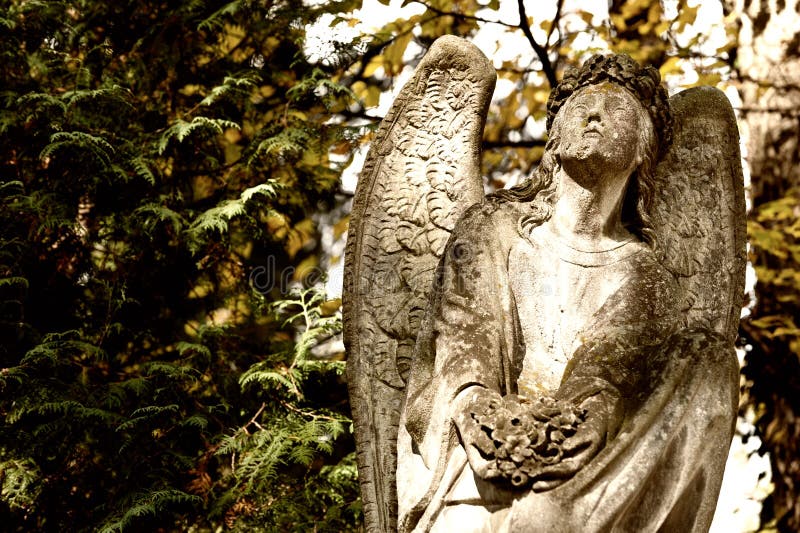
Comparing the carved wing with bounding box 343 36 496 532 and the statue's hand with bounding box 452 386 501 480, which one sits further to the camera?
the carved wing with bounding box 343 36 496 532

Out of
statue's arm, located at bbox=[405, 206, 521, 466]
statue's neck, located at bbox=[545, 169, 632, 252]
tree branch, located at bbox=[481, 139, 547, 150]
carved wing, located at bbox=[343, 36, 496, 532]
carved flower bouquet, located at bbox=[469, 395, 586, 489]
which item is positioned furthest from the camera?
tree branch, located at bbox=[481, 139, 547, 150]

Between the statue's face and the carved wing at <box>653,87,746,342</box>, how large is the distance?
1.41 ft

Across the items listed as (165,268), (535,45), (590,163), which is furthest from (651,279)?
(165,268)

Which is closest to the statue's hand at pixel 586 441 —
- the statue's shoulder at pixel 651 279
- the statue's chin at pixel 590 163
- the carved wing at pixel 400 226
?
the statue's shoulder at pixel 651 279

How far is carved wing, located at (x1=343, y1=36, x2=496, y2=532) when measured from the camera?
3697 mm

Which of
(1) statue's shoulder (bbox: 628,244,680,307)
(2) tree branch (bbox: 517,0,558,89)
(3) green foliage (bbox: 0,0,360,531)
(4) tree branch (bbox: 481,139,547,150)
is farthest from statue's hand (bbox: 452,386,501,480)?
(4) tree branch (bbox: 481,139,547,150)

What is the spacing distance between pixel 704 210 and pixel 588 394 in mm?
1137

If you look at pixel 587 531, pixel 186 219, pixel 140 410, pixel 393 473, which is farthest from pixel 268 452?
pixel 587 531

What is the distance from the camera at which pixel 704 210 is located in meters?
3.88

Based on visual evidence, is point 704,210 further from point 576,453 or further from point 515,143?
point 515,143

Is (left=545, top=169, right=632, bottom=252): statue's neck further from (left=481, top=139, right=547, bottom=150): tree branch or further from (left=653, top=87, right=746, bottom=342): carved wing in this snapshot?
(left=481, top=139, right=547, bottom=150): tree branch

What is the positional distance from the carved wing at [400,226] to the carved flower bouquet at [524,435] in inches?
30.8

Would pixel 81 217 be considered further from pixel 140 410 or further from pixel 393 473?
pixel 393 473

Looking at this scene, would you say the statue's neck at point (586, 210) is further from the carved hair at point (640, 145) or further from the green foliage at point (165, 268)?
the green foliage at point (165, 268)
